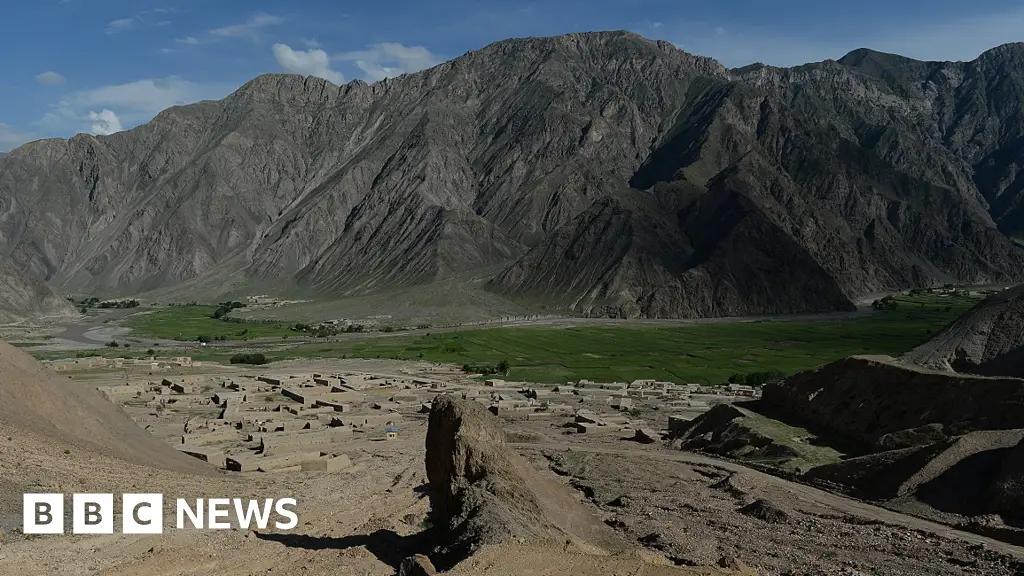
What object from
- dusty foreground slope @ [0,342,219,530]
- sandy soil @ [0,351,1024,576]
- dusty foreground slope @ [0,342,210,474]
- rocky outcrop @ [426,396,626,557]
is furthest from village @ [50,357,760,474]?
rocky outcrop @ [426,396,626,557]

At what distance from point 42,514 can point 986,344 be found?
47.9 metres

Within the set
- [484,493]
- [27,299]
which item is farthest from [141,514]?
[27,299]

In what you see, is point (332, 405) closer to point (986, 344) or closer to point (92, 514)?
point (92, 514)

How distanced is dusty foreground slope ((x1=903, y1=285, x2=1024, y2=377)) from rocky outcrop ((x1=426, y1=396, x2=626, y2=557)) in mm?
31579

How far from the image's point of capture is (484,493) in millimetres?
21859

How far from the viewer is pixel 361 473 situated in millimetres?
36906

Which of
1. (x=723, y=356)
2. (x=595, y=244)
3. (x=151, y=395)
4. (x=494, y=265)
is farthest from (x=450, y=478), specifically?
(x=494, y=265)

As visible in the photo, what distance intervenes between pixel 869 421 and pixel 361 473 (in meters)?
23.5

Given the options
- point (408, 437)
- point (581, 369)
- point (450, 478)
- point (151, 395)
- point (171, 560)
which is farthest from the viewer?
point (581, 369)

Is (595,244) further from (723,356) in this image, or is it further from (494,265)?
(723,356)

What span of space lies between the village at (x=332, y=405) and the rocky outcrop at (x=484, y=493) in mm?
14758

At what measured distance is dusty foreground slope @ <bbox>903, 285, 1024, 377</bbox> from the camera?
47.4 meters

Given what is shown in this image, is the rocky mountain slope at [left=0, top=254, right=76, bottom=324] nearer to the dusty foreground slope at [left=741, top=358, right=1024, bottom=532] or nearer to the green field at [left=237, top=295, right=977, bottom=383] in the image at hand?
the green field at [left=237, top=295, right=977, bottom=383]

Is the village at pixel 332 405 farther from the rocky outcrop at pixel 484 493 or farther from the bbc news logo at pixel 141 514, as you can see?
the rocky outcrop at pixel 484 493
